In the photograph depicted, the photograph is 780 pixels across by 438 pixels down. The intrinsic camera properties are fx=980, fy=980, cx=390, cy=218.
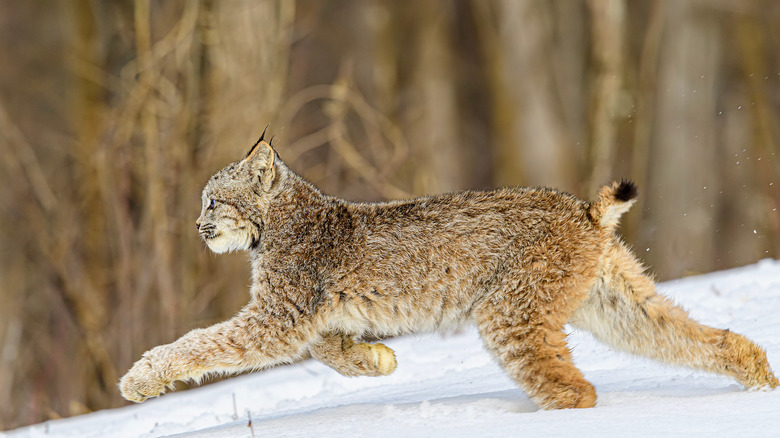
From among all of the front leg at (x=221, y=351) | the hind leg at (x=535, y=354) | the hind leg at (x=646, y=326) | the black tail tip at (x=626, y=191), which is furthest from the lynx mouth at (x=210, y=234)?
the black tail tip at (x=626, y=191)

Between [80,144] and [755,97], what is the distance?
10.3m

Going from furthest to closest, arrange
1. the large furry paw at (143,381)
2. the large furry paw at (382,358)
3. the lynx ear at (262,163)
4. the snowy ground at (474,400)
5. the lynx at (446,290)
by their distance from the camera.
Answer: the lynx ear at (262,163), the large furry paw at (382,358), the large furry paw at (143,381), the lynx at (446,290), the snowy ground at (474,400)

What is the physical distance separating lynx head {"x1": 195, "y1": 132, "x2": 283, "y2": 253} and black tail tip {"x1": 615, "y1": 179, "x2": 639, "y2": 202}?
1858 mm

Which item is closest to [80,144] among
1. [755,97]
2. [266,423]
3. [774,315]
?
[266,423]

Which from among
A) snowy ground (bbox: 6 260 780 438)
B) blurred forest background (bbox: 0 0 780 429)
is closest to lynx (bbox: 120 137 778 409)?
snowy ground (bbox: 6 260 780 438)

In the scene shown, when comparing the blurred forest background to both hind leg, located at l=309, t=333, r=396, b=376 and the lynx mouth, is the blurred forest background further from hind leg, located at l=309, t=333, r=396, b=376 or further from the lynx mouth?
hind leg, located at l=309, t=333, r=396, b=376

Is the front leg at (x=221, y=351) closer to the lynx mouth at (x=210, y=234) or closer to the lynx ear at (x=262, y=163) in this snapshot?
the lynx mouth at (x=210, y=234)

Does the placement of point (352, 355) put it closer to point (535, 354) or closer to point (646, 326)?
point (535, 354)

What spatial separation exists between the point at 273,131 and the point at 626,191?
233 inches

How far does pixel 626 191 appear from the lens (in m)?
4.26

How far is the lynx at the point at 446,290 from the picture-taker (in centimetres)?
421

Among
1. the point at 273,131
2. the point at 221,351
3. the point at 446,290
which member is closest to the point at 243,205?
the point at 221,351

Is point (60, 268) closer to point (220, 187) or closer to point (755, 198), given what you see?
point (220, 187)

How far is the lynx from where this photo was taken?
421 cm
